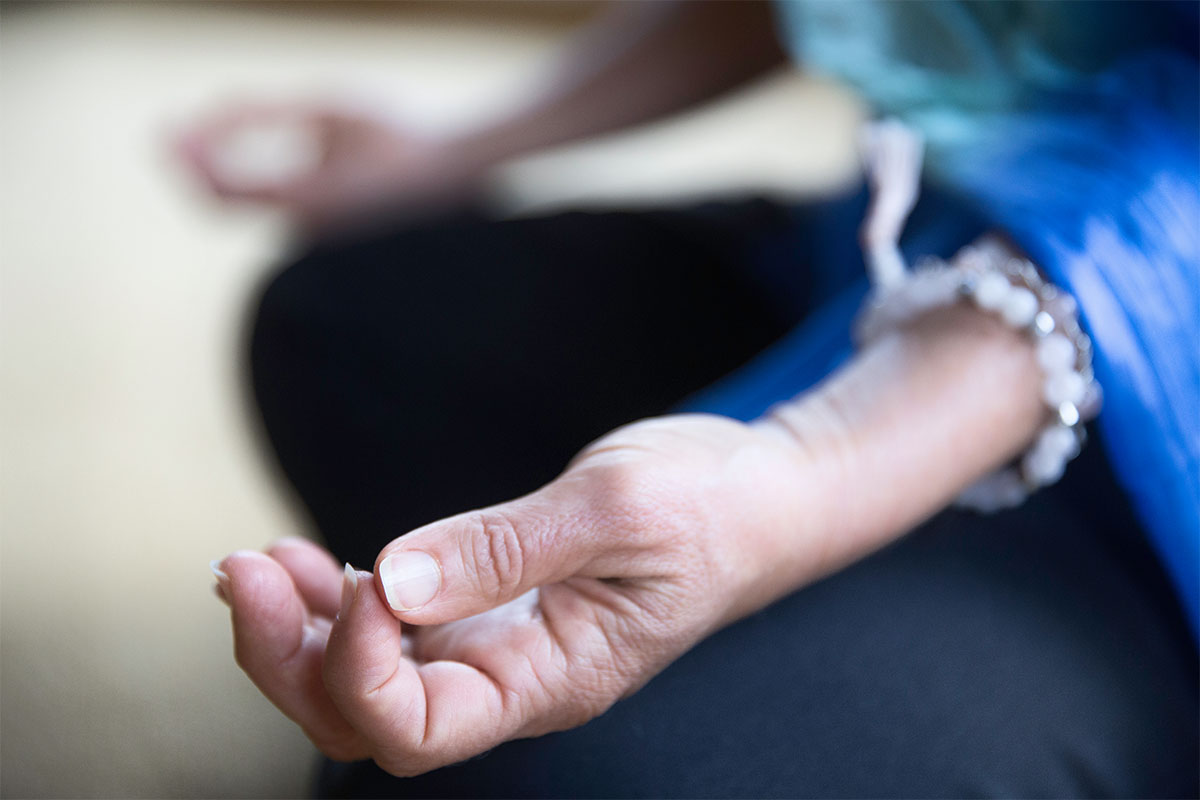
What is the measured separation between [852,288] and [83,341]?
44.3 inches

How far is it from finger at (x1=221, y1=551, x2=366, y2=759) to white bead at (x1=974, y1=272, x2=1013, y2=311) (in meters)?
0.31

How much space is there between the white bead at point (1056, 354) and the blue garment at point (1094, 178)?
0.01 metres

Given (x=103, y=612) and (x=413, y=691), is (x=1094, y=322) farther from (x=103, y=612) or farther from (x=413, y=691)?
(x=103, y=612)

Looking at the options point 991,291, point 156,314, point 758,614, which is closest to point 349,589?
point 758,614

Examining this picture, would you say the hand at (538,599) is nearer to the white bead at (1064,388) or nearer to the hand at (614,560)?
the hand at (614,560)

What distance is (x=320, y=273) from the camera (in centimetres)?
66

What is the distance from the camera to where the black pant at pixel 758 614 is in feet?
1.17

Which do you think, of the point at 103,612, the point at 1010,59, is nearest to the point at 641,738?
the point at 1010,59

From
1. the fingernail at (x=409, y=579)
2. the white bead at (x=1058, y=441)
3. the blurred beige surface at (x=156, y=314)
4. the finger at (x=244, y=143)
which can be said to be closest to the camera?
the fingernail at (x=409, y=579)

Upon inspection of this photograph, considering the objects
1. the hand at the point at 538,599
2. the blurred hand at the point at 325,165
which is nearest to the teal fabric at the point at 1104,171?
the hand at the point at 538,599

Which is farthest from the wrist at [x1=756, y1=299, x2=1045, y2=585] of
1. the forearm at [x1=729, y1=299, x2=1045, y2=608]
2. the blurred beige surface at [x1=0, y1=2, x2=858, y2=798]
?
the blurred beige surface at [x1=0, y1=2, x2=858, y2=798]

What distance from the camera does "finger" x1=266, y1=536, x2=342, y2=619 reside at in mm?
391

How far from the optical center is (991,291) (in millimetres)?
400

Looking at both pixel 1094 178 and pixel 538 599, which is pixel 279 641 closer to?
pixel 538 599
